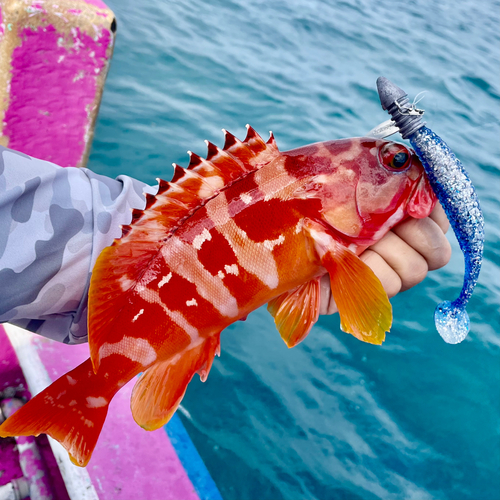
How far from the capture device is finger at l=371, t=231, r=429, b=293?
161 centimetres

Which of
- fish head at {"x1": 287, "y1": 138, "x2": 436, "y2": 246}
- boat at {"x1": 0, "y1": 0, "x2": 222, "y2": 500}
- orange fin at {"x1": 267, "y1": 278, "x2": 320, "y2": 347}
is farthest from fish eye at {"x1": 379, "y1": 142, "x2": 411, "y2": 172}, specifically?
Answer: boat at {"x1": 0, "y1": 0, "x2": 222, "y2": 500}

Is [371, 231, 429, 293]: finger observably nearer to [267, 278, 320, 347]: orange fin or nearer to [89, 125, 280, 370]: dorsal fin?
[267, 278, 320, 347]: orange fin

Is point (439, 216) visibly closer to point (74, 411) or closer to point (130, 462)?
point (74, 411)

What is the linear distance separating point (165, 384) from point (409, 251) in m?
0.92

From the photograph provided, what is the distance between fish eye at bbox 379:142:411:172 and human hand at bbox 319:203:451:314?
8.3 inches

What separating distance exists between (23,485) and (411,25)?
36.9 ft

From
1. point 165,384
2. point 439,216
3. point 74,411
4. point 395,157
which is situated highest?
point 395,157

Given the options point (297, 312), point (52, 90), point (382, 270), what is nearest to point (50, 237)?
point (297, 312)

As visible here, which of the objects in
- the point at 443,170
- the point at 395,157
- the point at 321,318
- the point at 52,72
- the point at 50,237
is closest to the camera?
the point at 443,170

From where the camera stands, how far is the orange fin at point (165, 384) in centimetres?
147

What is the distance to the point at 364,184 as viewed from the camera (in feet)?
4.77

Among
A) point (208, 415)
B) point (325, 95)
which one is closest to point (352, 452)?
point (208, 415)

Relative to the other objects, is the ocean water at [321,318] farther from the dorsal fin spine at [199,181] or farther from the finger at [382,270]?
the dorsal fin spine at [199,181]

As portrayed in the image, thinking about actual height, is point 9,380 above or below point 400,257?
below
